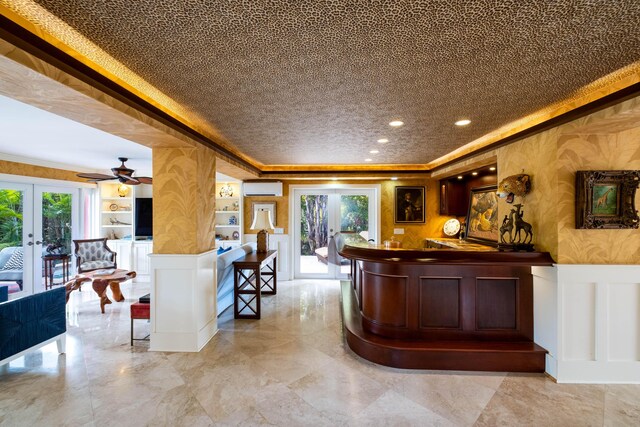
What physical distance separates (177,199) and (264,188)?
3.03 metres

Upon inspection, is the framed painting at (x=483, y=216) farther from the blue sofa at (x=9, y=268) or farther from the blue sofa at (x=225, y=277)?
the blue sofa at (x=9, y=268)

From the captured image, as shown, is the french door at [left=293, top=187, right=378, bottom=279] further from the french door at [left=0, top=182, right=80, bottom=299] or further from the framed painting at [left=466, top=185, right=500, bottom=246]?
the french door at [left=0, top=182, right=80, bottom=299]

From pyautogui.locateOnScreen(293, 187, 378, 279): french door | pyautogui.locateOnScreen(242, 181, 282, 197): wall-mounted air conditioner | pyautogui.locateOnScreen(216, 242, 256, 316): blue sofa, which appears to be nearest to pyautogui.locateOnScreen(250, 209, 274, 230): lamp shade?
pyautogui.locateOnScreen(216, 242, 256, 316): blue sofa

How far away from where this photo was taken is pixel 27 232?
5.27 metres

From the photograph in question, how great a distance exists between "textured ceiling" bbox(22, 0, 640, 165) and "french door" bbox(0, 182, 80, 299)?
498 cm

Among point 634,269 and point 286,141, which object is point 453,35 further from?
point 634,269

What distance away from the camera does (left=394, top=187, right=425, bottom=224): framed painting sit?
6109mm

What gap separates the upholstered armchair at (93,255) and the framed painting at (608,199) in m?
7.52

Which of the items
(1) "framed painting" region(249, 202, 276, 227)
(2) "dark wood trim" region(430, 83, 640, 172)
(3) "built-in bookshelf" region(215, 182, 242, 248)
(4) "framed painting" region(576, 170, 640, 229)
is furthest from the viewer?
(3) "built-in bookshelf" region(215, 182, 242, 248)

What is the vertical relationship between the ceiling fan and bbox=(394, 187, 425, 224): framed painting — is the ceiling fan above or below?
above

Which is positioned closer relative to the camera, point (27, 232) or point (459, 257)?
point (459, 257)

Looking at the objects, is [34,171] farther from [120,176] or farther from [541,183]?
[541,183]

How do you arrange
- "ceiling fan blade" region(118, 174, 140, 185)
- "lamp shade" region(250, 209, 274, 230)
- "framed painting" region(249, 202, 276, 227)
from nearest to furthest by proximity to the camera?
"ceiling fan blade" region(118, 174, 140, 185)
"lamp shade" region(250, 209, 274, 230)
"framed painting" region(249, 202, 276, 227)

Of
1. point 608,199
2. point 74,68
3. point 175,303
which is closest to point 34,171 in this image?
point 175,303
